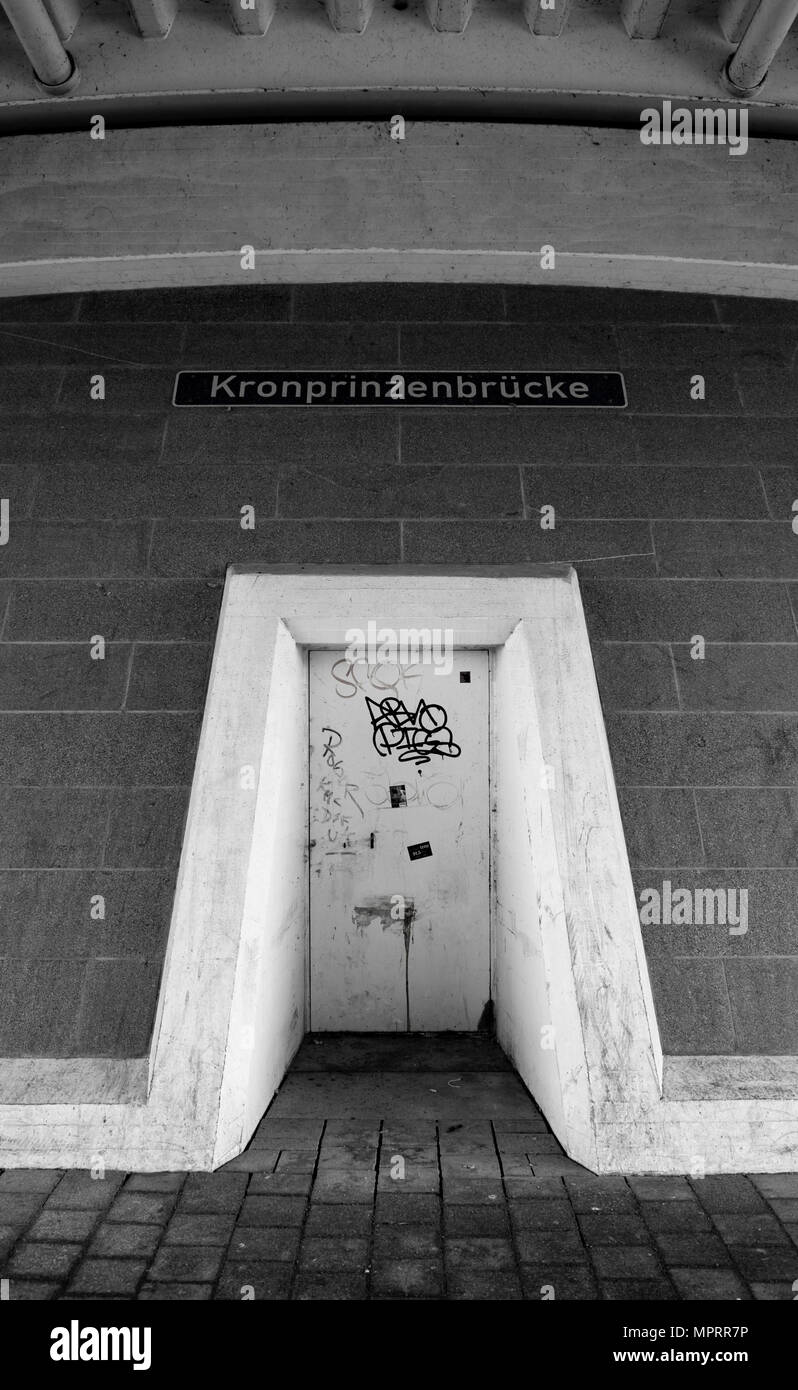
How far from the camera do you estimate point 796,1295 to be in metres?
3.10

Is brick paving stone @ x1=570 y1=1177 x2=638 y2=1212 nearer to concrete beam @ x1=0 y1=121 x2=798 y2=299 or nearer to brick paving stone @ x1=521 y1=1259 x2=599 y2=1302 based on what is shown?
brick paving stone @ x1=521 y1=1259 x2=599 y2=1302

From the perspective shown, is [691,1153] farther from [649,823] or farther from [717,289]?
[717,289]

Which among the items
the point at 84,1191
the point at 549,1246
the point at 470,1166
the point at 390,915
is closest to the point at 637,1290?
the point at 549,1246

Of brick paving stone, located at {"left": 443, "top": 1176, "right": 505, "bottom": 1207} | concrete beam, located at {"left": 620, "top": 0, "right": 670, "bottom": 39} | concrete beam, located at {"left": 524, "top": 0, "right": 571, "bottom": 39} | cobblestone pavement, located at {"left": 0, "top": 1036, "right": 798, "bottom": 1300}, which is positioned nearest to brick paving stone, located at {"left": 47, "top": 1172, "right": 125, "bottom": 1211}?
cobblestone pavement, located at {"left": 0, "top": 1036, "right": 798, "bottom": 1300}

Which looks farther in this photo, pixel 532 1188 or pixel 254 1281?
pixel 532 1188

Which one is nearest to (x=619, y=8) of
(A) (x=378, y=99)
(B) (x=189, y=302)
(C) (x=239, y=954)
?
(A) (x=378, y=99)

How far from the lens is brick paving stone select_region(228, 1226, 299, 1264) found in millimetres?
3332

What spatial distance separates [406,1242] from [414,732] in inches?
114

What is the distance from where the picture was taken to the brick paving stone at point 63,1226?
3.45 meters

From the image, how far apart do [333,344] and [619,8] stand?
284cm

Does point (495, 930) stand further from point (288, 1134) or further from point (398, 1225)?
point (398, 1225)

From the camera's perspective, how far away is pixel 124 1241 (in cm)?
342

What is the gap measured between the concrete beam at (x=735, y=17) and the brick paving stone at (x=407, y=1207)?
6792 mm

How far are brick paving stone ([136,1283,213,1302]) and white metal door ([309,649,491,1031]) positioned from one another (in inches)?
103
